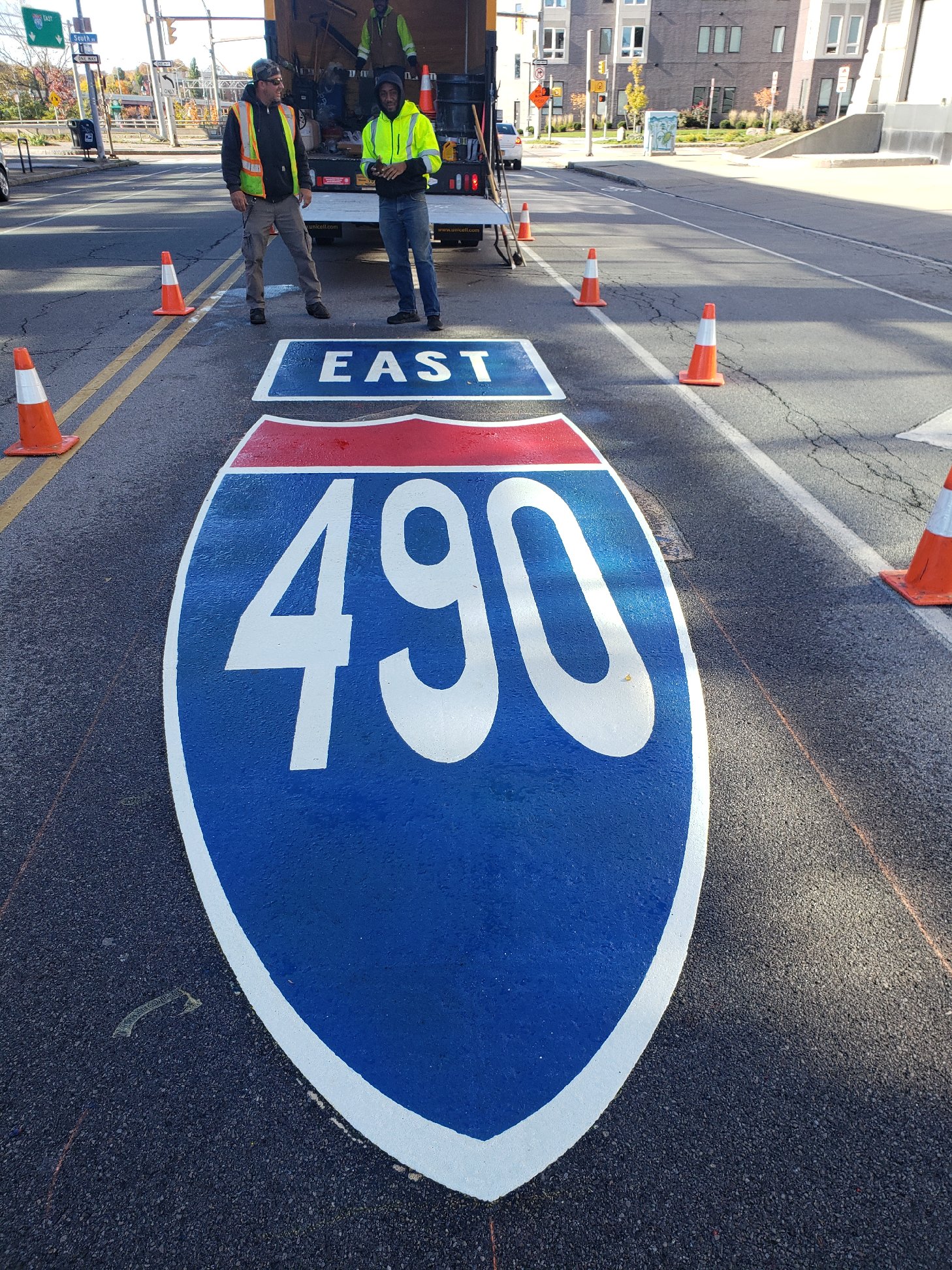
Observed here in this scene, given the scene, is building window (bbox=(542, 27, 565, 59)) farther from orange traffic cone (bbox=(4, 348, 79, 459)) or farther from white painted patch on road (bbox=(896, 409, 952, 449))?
orange traffic cone (bbox=(4, 348, 79, 459))

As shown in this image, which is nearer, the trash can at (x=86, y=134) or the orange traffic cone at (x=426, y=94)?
the orange traffic cone at (x=426, y=94)

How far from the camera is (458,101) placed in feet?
43.3

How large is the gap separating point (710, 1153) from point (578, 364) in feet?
24.1

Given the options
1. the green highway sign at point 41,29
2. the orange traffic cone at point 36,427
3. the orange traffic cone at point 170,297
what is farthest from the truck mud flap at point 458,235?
the green highway sign at point 41,29

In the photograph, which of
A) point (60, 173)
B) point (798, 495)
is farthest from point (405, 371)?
point (60, 173)

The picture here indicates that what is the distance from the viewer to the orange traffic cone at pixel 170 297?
9961 millimetres

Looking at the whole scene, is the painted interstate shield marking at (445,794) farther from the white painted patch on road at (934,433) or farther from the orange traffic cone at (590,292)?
the orange traffic cone at (590,292)

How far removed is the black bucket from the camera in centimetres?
1305

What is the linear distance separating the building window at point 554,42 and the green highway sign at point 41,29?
47.4m

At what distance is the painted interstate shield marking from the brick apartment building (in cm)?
7668

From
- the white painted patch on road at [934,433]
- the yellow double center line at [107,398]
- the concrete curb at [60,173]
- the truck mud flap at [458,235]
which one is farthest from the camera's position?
the concrete curb at [60,173]

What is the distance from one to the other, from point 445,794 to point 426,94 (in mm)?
11746

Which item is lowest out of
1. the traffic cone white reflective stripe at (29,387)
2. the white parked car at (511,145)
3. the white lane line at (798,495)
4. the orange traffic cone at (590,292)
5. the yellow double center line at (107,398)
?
the white lane line at (798,495)

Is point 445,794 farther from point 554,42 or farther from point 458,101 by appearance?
point 554,42
